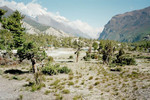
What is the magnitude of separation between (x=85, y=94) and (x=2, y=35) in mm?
34542

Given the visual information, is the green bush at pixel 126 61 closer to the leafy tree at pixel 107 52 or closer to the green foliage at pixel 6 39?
the leafy tree at pixel 107 52

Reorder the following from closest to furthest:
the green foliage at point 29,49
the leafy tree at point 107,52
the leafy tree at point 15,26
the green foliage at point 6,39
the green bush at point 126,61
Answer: the green foliage at point 29,49 < the green foliage at point 6,39 < the green bush at point 126,61 < the leafy tree at point 15,26 < the leafy tree at point 107,52

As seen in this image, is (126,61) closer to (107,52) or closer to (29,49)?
(107,52)

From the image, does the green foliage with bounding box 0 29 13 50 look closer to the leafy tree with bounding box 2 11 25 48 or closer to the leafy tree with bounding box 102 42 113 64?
the leafy tree with bounding box 2 11 25 48

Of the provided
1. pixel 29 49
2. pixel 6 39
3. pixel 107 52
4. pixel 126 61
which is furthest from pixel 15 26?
pixel 126 61

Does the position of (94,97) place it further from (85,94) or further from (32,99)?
(32,99)

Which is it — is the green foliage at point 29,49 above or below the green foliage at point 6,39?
below

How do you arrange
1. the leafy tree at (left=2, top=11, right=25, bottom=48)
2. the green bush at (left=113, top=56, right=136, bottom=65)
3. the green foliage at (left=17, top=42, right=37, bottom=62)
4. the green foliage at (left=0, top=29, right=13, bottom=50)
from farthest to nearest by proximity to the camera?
the leafy tree at (left=2, top=11, right=25, bottom=48), the green bush at (left=113, top=56, right=136, bottom=65), the green foliage at (left=0, top=29, right=13, bottom=50), the green foliage at (left=17, top=42, right=37, bottom=62)

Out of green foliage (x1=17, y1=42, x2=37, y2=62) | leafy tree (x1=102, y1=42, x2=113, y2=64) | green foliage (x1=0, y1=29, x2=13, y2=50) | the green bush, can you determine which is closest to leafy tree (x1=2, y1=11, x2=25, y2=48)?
green foliage (x1=0, y1=29, x2=13, y2=50)

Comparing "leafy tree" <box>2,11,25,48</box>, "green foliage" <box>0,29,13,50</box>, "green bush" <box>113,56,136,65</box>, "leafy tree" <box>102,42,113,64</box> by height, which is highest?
"leafy tree" <box>2,11,25,48</box>

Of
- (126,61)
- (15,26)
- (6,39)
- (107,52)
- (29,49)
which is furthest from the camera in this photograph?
(107,52)

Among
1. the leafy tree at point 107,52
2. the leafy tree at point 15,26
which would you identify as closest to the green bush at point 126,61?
the leafy tree at point 107,52

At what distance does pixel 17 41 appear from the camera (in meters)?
35.5

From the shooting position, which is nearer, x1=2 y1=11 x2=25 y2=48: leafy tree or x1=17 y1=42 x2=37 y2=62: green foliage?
x1=17 y1=42 x2=37 y2=62: green foliage
